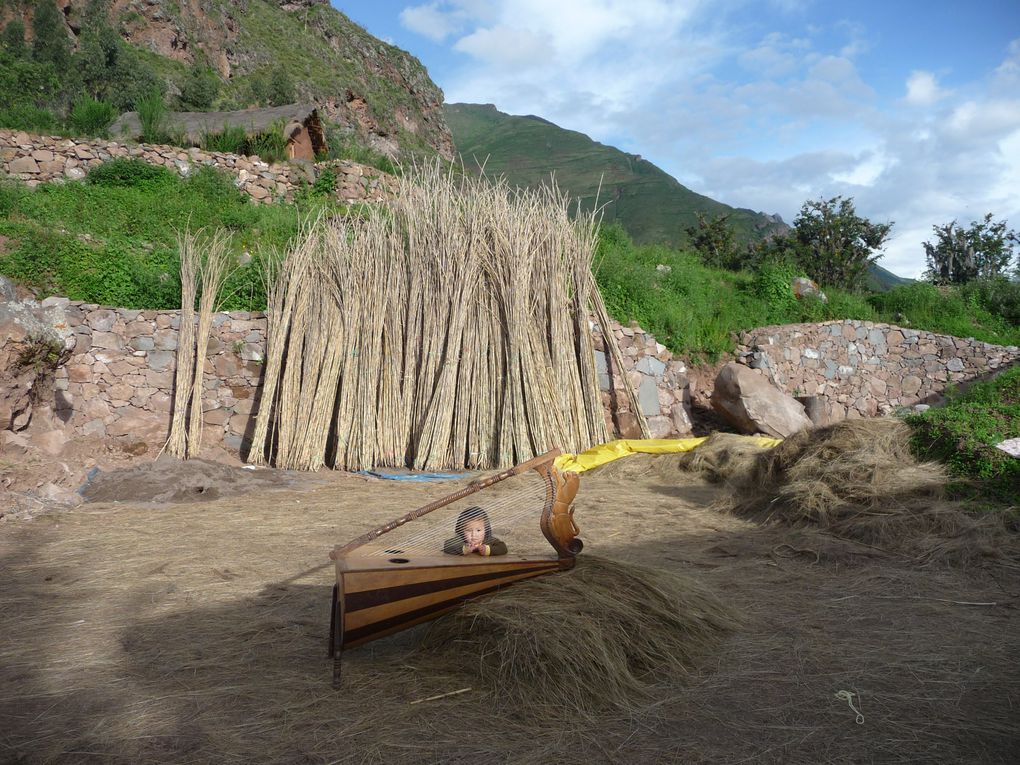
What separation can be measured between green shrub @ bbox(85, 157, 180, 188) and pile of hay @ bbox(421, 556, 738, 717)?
403 inches

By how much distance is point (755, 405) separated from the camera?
7473 millimetres

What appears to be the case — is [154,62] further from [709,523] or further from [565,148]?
[565,148]

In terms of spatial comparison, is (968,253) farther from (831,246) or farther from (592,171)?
(592,171)

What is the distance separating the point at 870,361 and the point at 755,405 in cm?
350

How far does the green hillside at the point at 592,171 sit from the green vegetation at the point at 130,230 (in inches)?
524

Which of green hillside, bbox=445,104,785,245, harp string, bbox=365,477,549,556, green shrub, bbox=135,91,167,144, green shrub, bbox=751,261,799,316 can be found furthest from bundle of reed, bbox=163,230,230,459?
green hillside, bbox=445,104,785,245

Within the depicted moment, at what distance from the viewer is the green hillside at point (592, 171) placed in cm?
3253

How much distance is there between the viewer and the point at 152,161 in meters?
10.6

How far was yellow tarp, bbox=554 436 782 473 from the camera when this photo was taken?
20.8 ft

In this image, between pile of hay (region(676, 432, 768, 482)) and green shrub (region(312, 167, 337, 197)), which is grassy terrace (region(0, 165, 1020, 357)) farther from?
pile of hay (region(676, 432, 768, 482))

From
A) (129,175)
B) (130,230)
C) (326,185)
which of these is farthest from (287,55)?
(130,230)

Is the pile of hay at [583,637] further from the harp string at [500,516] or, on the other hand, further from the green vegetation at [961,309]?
the green vegetation at [961,309]

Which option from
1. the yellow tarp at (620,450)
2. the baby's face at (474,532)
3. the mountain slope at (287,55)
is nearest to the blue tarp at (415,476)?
the yellow tarp at (620,450)

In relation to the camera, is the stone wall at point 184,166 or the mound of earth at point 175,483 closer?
the mound of earth at point 175,483
